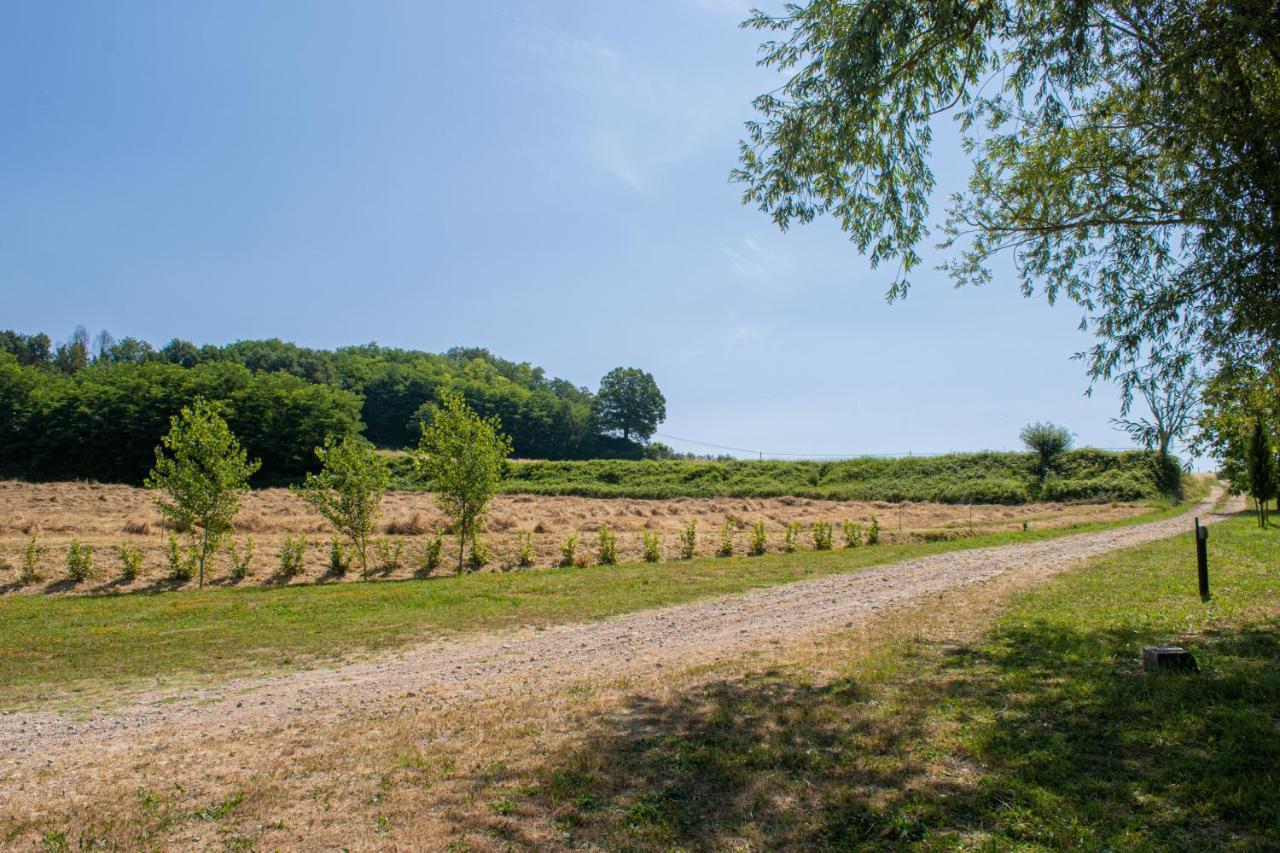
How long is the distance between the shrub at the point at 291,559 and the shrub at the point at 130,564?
142 inches

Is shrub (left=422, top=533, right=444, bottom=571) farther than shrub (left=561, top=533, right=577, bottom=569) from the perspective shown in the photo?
No

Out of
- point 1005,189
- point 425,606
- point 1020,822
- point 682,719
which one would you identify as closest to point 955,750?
point 1020,822

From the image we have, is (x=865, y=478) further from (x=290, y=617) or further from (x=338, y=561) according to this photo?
(x=290, y=617)

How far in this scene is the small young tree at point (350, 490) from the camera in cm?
2058

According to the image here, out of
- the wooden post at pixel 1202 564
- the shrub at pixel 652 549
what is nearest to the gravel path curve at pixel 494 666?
the wooden post at pixel 1202 564

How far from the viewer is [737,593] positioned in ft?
47.7

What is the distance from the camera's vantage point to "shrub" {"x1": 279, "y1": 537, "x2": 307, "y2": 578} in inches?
798

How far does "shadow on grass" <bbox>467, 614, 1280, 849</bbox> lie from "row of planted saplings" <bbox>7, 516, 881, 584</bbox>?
52.0 feet

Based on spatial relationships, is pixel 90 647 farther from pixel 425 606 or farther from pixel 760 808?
pixel 760 808

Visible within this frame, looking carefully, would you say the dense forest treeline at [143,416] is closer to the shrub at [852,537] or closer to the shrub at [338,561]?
the shrub at [338,561]

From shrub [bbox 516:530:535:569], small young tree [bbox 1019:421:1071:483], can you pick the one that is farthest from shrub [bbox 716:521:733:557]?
small young tree [bbox 1019:421:1071:483]

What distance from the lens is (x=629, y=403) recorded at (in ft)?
352

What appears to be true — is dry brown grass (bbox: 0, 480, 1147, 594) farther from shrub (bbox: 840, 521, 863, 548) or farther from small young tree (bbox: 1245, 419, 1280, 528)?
small young tree (bbox: 1245, 419, 1280, 528)

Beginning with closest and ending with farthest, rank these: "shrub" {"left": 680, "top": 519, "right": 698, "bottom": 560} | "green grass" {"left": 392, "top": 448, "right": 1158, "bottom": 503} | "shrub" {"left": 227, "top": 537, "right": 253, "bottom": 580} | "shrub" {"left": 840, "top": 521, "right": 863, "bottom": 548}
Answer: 1. "shrub" {"left": 227, "top": 537, "right": 253, "bottom": 580}
2. "shrub" {"left": 680, "top": 519, "right": 698, "bottom": 560}
3. "shrub" {"left": 840, "top": 521, "right": 863, "bottom": 548}
4. "green grass" {"left": 392, "top": 448, "right": 1158, "bottom": 503}
